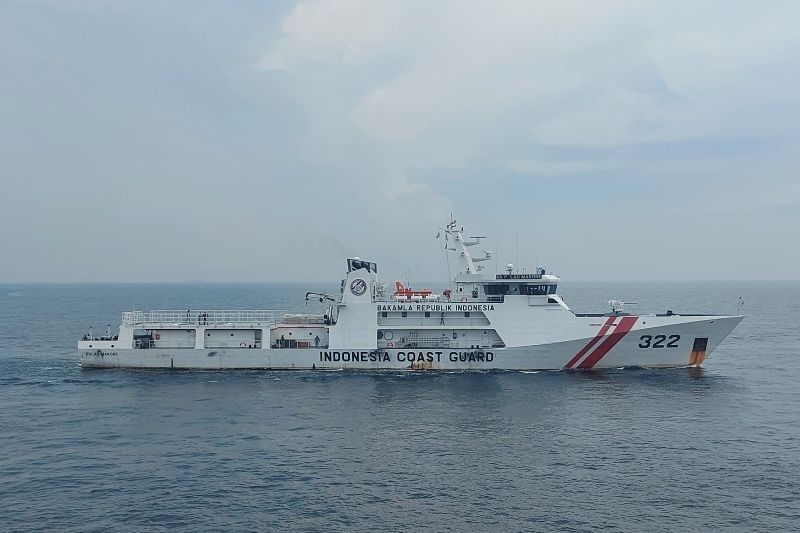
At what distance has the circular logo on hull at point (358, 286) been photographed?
134ft

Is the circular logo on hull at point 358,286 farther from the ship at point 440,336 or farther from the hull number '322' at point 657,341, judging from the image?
the hull number '322' at point 657,341

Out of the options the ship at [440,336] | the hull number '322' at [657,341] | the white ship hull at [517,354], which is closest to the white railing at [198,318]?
the ship at [440,336]

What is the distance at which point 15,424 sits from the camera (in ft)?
93.7

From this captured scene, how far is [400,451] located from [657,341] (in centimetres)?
2291

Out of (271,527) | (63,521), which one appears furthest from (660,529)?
(63,521)

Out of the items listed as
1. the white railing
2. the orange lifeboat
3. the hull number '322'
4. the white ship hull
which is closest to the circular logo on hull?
the orange lifeboat

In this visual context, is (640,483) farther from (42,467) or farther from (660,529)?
(42,467)

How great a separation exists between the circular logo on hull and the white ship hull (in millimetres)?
3938

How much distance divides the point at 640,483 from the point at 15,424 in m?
28.2

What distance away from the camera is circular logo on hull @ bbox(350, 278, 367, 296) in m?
41.0

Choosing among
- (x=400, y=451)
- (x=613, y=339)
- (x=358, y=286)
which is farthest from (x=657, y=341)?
(x=400, y=451)

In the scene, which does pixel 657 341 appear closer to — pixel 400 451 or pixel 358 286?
pixel 358 286

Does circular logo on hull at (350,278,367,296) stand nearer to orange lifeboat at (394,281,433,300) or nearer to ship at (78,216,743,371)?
ship at (78,216,743,371)

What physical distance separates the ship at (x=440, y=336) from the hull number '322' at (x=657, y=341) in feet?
0.22
